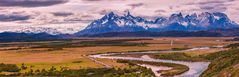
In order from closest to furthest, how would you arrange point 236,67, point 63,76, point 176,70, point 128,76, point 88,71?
point 236,67 → point 128,76 → point 63,76 → point 88,71 → point 176,70

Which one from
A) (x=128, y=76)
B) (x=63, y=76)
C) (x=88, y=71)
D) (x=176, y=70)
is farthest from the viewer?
(x=176, y=70)

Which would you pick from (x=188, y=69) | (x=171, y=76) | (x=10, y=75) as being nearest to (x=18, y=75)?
(x=10, y=75)

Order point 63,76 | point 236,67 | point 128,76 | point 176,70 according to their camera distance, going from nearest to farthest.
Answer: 1. point 236,67
2. point 128,76
3. point 63,76
4. point 176,70

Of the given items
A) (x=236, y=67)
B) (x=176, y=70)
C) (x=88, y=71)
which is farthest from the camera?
(x=176, y=70)

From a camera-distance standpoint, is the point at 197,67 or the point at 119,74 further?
the point at 197,67

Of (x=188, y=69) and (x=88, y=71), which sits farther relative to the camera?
(x=188, y=69)

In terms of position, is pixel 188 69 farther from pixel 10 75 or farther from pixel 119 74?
pixel 10 75

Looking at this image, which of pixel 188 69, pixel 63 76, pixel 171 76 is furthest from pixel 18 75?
pixel 188 69

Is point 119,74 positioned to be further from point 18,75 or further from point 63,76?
point 18,75
